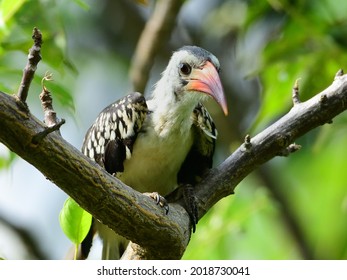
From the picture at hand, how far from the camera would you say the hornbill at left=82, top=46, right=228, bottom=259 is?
3.57 meters

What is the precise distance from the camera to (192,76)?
3664mm

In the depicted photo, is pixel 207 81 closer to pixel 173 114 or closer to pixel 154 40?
pixel 173 114

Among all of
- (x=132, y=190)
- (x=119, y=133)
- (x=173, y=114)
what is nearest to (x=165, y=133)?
(x=173, y=114)

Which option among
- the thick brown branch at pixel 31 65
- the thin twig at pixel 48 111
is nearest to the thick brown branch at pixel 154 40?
the thin twig at pixel 48 111

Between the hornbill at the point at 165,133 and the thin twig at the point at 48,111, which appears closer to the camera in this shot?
the thin twig at the point at 48,111

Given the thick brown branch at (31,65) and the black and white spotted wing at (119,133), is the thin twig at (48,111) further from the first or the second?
the black and white spotted wing at (119,133)

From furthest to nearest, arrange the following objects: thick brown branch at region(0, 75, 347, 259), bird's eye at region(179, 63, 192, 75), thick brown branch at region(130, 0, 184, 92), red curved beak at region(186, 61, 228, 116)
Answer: thick brown branch at region(130, 0, 184, 92) < bird's eye at region(179, 63, 192, 75) < red curved beak at region(186, 61, 228, 116) < thick brown branch at region(0, 75, 347, 259)

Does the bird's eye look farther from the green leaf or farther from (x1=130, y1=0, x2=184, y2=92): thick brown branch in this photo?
the green leaf

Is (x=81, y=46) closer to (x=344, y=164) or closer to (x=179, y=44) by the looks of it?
(x=179, y=44)

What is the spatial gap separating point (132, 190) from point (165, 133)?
29.5 inches

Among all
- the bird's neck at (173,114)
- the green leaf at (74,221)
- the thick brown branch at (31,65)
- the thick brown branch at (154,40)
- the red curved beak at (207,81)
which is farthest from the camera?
the thick brown branch at (154,40)

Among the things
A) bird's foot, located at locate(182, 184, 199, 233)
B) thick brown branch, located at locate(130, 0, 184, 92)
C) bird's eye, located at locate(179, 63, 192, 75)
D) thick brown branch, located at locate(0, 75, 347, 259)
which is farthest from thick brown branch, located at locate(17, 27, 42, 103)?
thick brown branch, located at locate(130, 0, 184, 92)

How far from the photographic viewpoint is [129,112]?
11.7 ft

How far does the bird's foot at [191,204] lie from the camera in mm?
3221
